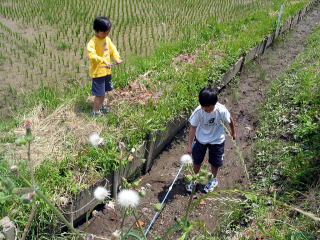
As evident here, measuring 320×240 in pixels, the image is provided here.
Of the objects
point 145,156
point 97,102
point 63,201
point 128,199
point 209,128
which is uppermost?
point 128,199

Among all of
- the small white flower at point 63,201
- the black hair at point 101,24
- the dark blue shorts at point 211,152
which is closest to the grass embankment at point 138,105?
the small white flower at point 63,201

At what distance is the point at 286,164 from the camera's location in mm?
3848

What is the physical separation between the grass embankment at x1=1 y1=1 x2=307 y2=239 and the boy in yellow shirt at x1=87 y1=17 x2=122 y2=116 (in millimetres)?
304

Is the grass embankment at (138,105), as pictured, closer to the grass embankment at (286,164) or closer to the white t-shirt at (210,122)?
the white t-shirt at (210,122)

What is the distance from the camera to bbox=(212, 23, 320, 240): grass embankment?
2.92 meters

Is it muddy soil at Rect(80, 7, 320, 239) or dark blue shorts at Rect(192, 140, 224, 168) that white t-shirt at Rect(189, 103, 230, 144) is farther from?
muddy soil at Rect(80, 7, 320, 239)

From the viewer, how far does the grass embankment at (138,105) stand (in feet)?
10.0

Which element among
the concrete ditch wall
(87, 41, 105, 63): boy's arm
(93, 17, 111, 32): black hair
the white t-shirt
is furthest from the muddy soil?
(93, 17, 111, 32): black hair

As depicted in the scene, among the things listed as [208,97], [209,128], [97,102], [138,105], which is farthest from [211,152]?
[97,102]

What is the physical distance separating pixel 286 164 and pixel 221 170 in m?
0.84

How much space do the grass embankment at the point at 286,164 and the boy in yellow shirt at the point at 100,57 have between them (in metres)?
2.11

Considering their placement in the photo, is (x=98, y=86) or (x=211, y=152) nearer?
(x=211, y=152)

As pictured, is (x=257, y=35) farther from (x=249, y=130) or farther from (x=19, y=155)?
(x=19, y=155)

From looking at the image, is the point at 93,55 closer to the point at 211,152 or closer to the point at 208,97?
the point at 208,97
